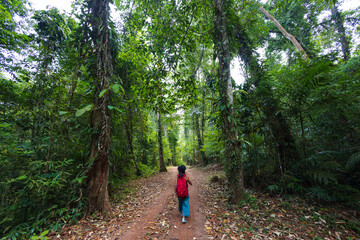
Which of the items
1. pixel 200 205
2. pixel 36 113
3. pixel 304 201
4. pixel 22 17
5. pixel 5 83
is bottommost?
pixel 200 205

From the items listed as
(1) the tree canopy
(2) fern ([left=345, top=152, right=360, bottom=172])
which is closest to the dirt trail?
(1) the tree canopy

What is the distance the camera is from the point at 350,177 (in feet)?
13.4

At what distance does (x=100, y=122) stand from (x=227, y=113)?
186 inches

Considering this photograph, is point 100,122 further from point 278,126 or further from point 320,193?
point 320,193

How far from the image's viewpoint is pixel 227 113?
16.9ft

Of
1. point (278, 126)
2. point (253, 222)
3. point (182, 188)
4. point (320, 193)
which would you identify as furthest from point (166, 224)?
point (278, 126)

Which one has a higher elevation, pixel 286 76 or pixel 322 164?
pixel 286 76

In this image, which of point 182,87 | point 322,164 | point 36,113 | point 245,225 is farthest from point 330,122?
point 36,113

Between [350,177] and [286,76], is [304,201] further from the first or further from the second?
[286,76]

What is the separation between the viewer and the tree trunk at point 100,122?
477 centimetres

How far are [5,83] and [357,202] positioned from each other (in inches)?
478

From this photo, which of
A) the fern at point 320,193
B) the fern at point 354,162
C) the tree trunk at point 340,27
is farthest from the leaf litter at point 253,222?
the tree trunk at point 340,27

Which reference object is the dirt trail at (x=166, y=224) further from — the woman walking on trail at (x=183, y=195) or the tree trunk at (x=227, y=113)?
the tree trunk at (x=227, y=113)

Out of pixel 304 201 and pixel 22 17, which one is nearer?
pixel 304 201
